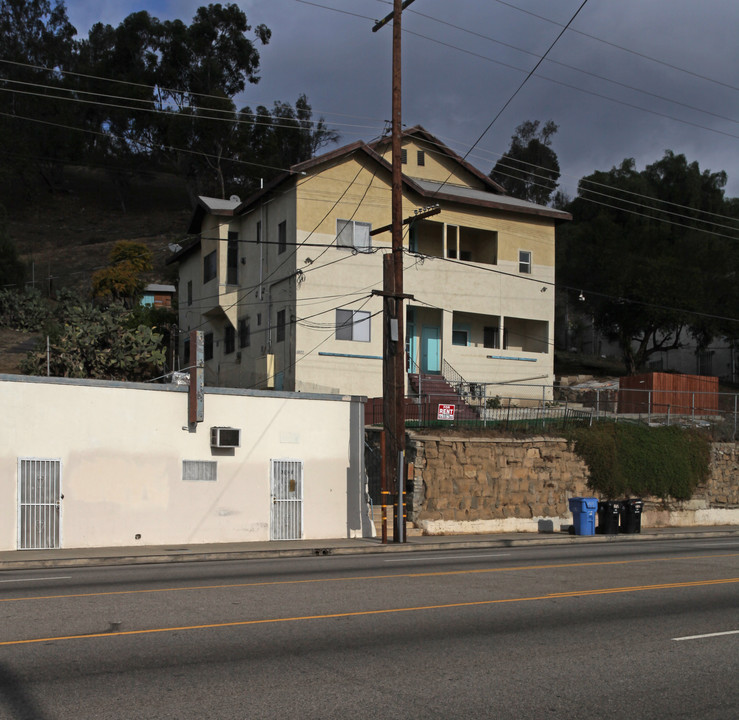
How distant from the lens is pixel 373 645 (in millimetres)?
8516

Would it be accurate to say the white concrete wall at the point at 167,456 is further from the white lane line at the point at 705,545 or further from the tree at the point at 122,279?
the tree at the point at 122,279

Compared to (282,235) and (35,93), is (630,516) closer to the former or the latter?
(282,235)

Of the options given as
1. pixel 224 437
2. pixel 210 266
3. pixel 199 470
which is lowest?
pixel 199 470

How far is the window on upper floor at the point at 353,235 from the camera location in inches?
1334

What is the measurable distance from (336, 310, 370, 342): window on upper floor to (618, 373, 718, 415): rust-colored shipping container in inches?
415

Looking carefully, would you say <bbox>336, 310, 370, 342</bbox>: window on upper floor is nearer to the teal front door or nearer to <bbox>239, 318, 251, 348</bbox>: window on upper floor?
the teal front door

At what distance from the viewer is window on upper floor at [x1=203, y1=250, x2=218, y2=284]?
127ft

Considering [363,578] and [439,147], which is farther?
[439,147]

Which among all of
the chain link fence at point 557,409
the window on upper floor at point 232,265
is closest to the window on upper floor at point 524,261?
the chain link fence at point 557,409

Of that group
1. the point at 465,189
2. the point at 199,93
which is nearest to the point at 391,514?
the point at 465,189

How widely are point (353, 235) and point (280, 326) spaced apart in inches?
186

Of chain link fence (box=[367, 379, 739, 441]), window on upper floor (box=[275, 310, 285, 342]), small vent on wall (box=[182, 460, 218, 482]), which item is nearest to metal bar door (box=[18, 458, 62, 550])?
small vent on wall (box=[182, 460, 218, 482])

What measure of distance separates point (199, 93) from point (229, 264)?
48.8m

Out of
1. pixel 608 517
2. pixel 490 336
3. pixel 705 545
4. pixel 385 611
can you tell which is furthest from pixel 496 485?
pixel 385 611
